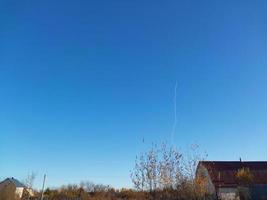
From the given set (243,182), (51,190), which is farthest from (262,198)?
(51,190)

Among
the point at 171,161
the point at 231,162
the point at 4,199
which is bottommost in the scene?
the point at 4,199

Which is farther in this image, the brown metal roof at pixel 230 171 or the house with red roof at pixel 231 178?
the brown metal roof at pixel 230 171

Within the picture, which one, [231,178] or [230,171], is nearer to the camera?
[231,178]

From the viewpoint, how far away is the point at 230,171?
43.9 m

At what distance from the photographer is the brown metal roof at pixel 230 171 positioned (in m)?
40.7

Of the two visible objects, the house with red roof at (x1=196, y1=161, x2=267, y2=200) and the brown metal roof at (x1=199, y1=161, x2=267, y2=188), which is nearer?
the house with red roof at (x1=196, y1=161, x2=267, y2=200)

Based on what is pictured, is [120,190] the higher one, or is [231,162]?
[231,162]

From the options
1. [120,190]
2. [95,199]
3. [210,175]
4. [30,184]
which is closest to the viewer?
[95,199]

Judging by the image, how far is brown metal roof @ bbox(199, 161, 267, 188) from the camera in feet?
134

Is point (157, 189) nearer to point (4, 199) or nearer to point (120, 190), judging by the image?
point (4, 199)

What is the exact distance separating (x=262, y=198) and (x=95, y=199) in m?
16.8

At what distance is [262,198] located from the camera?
3322 centimetres

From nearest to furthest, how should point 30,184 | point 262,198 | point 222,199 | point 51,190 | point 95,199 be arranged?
point 222,199 → point 262,198 → point 95,199 → point 30,184 → point 51,190

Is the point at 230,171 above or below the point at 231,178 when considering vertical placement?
above
